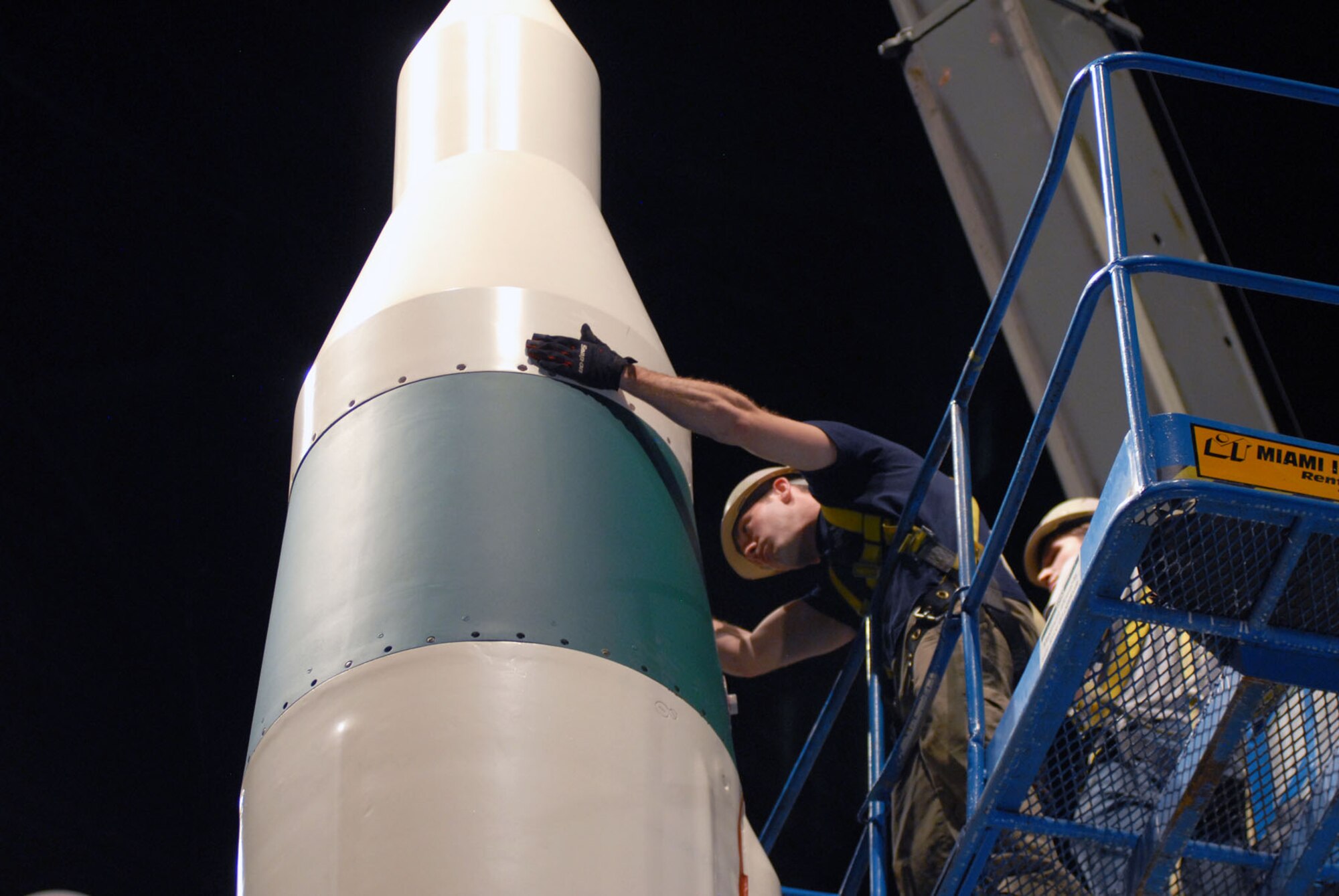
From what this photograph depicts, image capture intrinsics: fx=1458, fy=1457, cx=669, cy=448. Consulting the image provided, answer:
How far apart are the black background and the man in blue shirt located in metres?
3.31

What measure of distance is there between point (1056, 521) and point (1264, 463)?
254cm

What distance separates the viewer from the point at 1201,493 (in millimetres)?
A: 2682

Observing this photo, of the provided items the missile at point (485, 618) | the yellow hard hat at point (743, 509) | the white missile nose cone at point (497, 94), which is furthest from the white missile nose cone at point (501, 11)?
the yellow hard hat at point (743, 509)

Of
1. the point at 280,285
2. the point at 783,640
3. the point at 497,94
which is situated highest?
the point at 280,285

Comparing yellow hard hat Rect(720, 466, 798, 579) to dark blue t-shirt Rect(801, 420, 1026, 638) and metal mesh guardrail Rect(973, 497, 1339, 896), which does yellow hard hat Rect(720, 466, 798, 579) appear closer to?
dark blue t-shirt Rect(801, 420, 1026, 638)

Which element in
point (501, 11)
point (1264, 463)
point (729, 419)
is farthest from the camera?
point (501, 11)

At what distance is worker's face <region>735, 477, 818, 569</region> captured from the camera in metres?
5.41

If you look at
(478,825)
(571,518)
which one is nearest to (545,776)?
(478,825)

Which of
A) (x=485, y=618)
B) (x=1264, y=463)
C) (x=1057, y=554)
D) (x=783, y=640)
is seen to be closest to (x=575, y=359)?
(x=485, y=618)

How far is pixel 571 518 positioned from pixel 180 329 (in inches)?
244

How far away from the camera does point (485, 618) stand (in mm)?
3244

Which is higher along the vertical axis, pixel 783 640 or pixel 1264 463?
pixel 783 640

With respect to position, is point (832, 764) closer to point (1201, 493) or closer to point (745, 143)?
point (745, 143)

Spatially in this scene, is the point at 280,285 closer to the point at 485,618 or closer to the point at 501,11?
the point at 501,11
